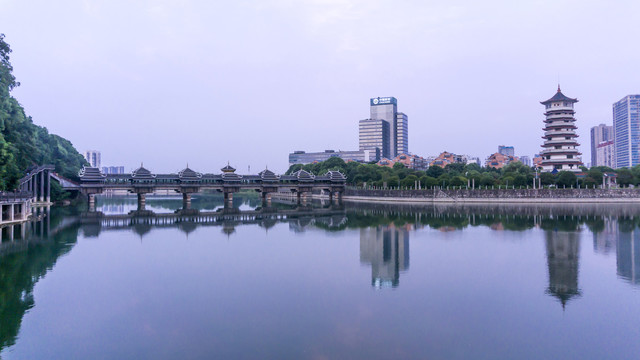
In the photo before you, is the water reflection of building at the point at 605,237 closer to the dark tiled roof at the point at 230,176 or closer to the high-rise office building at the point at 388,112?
the dark tiled roof at the point at 230,176

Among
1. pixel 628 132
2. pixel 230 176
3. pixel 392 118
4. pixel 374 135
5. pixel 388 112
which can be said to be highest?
pixel 388 112

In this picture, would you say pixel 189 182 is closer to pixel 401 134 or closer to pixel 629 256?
pixel 629 256

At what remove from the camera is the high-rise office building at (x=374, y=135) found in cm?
17588

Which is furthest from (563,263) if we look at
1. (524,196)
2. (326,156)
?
(326,156)

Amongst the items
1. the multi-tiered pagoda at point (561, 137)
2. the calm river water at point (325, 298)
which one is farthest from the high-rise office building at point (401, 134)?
the calm river water at point (325, 298)

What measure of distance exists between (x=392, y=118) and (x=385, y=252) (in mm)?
170210

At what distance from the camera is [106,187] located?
59219 millimetres

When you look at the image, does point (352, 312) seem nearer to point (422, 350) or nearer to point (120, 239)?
point (422, 350)

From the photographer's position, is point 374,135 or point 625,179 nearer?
point 625,179

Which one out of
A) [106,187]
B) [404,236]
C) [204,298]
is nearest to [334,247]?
[404,236]

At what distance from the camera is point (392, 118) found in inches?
7475

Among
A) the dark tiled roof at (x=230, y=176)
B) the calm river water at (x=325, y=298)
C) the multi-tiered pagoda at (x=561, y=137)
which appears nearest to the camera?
the calm river water at (x=325, y=298)

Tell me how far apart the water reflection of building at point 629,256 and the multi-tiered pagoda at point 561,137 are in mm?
53453

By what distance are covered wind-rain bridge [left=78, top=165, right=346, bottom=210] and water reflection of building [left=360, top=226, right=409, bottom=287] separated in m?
34.6
